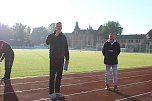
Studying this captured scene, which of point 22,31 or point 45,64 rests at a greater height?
point 22,31

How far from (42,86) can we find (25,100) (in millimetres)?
2905

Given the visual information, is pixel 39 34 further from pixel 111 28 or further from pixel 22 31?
pixel 111 28

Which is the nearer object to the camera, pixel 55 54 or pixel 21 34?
pixel 55 54

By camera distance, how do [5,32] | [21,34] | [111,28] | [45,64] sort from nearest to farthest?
[45,64] → [5,32] → [111,28] → [21,34]

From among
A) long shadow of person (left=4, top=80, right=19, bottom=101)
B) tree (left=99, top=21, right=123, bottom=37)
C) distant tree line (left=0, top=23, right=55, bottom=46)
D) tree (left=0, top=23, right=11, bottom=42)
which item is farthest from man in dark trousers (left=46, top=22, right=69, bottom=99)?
tree (left=99, top=21, right=123, bottom=37)

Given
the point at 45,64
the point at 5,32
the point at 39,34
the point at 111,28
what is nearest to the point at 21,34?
the point at 5,32

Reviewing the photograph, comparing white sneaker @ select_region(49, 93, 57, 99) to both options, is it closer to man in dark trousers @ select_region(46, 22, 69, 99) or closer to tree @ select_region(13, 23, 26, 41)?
man in dark trousers @ select_region(46, 22, 69, 99)

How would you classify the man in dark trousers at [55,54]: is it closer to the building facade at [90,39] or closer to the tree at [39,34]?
the building facade at [90,39]

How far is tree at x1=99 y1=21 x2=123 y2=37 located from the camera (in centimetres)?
14388

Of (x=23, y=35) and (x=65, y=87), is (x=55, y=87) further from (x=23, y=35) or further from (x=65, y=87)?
(x=23, y=35)

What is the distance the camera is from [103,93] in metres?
11.1

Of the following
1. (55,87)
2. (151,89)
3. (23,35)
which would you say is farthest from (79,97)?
(23,35)

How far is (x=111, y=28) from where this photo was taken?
14500 cm

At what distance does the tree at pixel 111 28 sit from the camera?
143875mm
